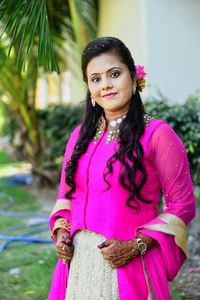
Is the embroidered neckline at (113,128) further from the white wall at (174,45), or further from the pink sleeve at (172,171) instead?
the white wall at (174,45)

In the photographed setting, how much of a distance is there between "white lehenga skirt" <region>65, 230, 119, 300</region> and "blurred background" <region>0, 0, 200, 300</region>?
0.68 meters

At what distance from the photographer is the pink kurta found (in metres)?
1.78

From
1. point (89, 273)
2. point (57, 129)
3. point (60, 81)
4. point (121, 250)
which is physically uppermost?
point (60, 81)

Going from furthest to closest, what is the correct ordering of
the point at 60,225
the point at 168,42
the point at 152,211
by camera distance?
the point at 168,42, the point at 60,225, the point at 152,211

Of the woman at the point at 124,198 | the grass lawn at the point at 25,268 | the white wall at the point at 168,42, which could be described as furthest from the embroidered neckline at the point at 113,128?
the white wall at the point at 168,42

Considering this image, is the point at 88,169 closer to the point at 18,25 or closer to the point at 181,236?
the point at 181,236

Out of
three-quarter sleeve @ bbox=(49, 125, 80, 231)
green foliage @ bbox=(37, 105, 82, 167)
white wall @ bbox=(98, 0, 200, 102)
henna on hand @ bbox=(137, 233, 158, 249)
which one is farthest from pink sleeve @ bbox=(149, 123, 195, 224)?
green foliage @ bbox=(37, 105, 82, 167)

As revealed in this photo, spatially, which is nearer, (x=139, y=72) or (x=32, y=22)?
(x=139, y=72)

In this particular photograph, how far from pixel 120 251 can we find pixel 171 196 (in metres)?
0.28

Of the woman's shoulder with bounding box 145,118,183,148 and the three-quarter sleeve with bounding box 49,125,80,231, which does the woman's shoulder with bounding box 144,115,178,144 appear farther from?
the three-quarter sleeve with bounding box 49,125,80,231

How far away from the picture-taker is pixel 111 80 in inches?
72.9

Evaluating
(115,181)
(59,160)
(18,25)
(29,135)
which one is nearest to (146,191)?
(115,181)

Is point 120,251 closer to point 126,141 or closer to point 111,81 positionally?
point 126,141

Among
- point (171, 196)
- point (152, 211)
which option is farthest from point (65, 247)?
point (171, 196)
